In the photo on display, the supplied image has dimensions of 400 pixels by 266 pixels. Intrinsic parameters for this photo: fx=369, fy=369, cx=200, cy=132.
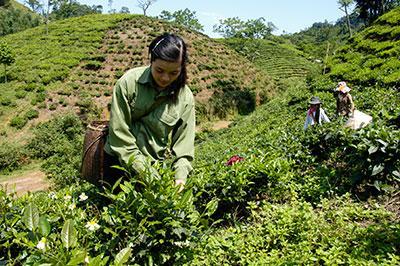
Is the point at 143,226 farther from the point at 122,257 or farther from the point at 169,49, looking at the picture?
the point at 169,49

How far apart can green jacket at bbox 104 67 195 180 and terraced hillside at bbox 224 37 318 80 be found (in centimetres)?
4174

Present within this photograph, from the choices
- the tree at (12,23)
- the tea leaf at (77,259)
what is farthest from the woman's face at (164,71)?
the tree at (12,23)

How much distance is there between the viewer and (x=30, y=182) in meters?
15.5

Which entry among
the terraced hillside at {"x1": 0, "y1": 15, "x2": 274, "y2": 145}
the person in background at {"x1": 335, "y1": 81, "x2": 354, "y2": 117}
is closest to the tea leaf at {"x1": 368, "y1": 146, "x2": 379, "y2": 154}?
the person in background at {"x1": 335, "y1": 81, "x2": 354, "y2": 117}

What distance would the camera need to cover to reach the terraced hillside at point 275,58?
4464cm

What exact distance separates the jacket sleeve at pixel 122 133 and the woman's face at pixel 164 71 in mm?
189

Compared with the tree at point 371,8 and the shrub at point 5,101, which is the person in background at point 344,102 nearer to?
the shrub at point 5,101

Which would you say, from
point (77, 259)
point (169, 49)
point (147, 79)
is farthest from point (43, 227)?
point (169, 49)

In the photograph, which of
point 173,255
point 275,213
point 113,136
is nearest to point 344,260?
point 275,213

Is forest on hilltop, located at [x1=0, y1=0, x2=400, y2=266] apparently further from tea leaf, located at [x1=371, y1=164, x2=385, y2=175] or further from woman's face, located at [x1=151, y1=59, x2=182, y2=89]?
woman's face, located at [x1=151, y1=59, x2=182, y2=89]

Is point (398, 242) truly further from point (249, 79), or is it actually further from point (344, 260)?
point (249, 79)

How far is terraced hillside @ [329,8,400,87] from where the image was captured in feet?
48.5

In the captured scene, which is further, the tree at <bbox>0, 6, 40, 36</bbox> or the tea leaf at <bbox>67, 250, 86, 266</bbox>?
the tree at <bbox>0, 6, 40, 36</bbox>

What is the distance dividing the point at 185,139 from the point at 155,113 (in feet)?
0.85
